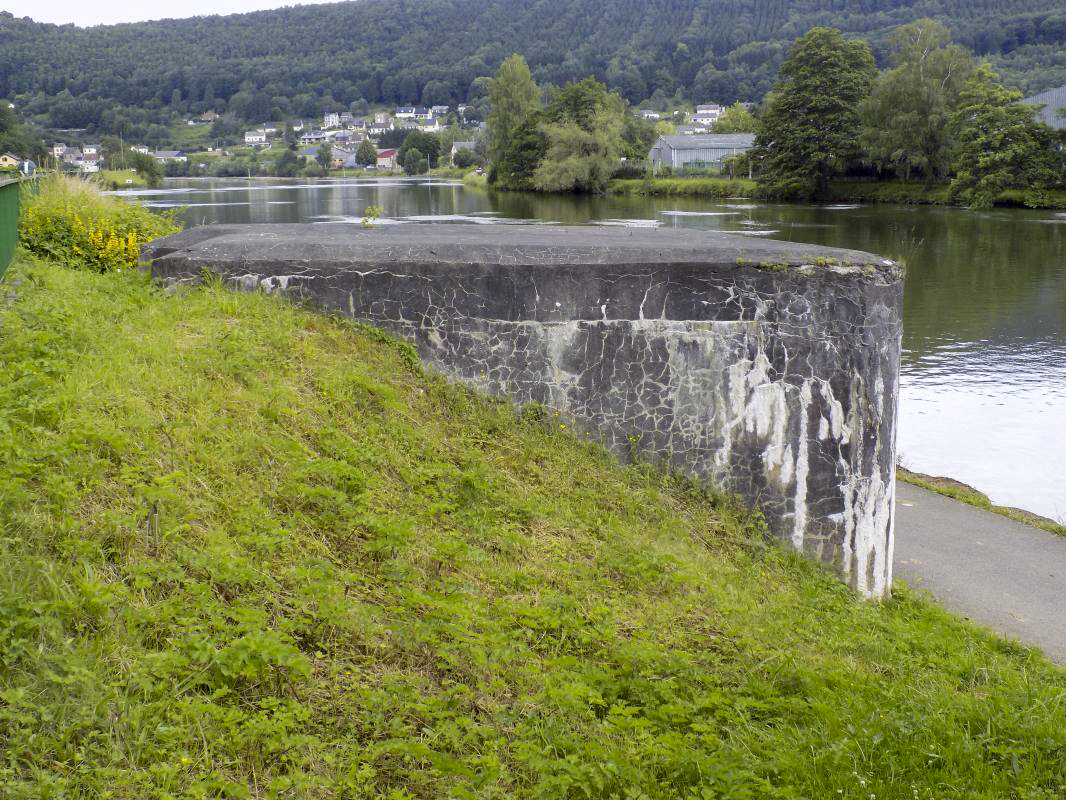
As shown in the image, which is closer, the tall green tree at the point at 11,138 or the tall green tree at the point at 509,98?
the tall green tree at the point at 11,138

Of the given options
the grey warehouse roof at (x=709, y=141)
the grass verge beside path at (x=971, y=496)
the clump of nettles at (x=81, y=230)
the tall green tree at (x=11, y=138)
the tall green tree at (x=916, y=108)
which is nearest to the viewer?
the clump of nettles at (x=81, y=230)

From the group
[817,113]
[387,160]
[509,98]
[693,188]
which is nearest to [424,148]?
[387,160]

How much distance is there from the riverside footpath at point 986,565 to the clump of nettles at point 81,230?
8704 millimetres

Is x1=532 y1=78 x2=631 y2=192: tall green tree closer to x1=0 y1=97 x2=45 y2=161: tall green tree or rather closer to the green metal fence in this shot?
x1=0 y1=97 x2=45 y2=161: tall green tree

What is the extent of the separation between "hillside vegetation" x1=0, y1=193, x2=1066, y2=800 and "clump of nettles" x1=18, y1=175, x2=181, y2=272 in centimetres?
239

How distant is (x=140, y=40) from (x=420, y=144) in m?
61.5

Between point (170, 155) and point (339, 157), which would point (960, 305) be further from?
point (339, 157)

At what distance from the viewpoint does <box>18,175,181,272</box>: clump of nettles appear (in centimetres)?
993

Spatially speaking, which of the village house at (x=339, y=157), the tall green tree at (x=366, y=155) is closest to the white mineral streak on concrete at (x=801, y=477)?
the village house at (x=339, y=157)

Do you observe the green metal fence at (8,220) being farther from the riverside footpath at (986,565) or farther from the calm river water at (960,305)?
the calm river water at (960,305)

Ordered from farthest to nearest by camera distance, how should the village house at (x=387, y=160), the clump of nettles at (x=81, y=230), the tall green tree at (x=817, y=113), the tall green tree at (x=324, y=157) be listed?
the village house at (x=387, y=160), the tall green tree at (x=324, y=157), the tall green tree at (x=817, y=113), the clump of nettles at (x=81, y=230)

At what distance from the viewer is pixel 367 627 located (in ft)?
15.3

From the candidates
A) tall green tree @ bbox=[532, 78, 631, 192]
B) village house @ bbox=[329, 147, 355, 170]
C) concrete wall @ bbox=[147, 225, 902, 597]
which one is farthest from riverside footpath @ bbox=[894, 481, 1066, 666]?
village house @ bbox=[329, 147, 355, 170]

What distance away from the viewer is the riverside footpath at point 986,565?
960 centimetres
